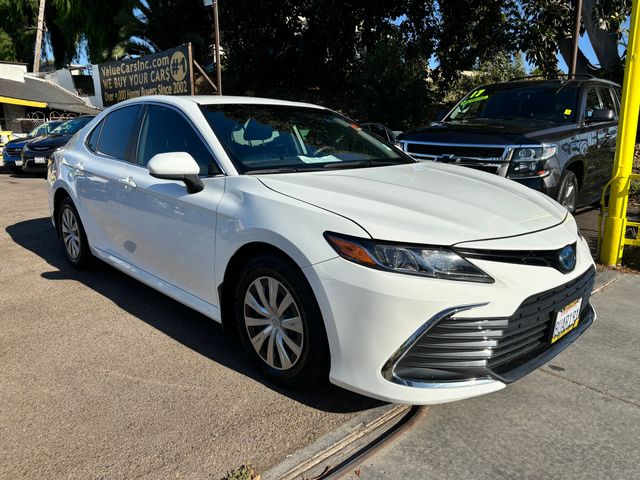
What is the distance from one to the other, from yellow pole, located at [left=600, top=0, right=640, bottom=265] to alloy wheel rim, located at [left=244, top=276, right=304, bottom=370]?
403 cm

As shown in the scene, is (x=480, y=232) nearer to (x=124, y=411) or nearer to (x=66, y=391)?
(x=124, y=411)

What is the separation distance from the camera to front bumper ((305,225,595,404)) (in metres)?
2.30

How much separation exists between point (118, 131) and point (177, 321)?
1670mm

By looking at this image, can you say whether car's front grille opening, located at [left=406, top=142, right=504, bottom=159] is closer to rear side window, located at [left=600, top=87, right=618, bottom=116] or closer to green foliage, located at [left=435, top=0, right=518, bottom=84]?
rear side window, located at [left=600, top=87, right=618, bottom=116]

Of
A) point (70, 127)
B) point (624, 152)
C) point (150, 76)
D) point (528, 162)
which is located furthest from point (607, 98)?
point (150, 76)

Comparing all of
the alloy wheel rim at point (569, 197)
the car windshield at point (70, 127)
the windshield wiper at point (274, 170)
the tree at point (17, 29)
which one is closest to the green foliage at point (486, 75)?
the car windshield at point (70, 127)

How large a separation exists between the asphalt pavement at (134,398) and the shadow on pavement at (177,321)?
0.01 m

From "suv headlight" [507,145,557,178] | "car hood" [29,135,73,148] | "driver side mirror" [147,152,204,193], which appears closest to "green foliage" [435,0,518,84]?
"suv headlight" [507,145,557,178]

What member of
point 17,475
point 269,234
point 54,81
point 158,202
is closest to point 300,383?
point 269,234

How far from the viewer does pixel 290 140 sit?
3.59m

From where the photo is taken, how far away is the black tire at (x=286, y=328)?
2568 mm

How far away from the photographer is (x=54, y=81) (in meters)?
32.4

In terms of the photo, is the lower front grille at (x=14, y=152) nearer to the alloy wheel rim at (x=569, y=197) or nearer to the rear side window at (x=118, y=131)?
the rear side window at (x=118, y=131)

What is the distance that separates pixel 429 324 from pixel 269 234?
0.92 metres
